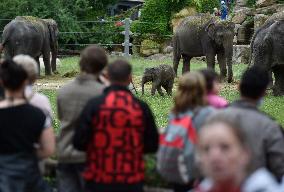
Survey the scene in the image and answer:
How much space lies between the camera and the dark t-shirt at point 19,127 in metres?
5.72

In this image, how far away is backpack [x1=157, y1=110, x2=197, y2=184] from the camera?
5.50 meters

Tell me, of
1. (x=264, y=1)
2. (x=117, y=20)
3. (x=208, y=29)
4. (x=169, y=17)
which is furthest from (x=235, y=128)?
(x=117, y=20)

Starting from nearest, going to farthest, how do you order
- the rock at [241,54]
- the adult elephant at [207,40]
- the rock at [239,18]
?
the adult elephant at [207,40] < the rock at [241,54] < the rock at [239,18]

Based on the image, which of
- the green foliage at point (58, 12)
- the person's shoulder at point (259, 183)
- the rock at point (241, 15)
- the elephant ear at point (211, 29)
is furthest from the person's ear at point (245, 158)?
the green foliage at point (58, 12)

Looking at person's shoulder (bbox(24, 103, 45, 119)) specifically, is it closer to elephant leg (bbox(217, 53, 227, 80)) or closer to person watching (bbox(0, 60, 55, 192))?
person watching (bbox(0, 60, 55, 192))

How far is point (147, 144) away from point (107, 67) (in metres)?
0.68

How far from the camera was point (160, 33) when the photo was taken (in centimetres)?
3694

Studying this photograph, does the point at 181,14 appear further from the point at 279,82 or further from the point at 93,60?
the point at 93,60

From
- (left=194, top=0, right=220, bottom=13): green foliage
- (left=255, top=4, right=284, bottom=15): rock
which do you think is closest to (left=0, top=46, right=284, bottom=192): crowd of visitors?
(left=255, top=4, right=284, bottom=15): rock

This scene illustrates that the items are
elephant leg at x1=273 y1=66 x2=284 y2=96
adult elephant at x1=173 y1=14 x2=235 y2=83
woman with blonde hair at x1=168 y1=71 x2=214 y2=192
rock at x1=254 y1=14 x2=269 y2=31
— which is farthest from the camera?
rock at x1=254 y1=14 x2=269 y2=31

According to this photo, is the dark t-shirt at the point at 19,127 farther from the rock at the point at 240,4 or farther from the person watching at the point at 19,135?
the rock at the point at 240,4

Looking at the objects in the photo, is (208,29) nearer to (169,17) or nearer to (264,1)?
(264,1)

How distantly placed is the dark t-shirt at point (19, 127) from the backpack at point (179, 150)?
965 millimetres

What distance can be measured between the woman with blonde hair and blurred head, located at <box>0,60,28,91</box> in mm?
1210
